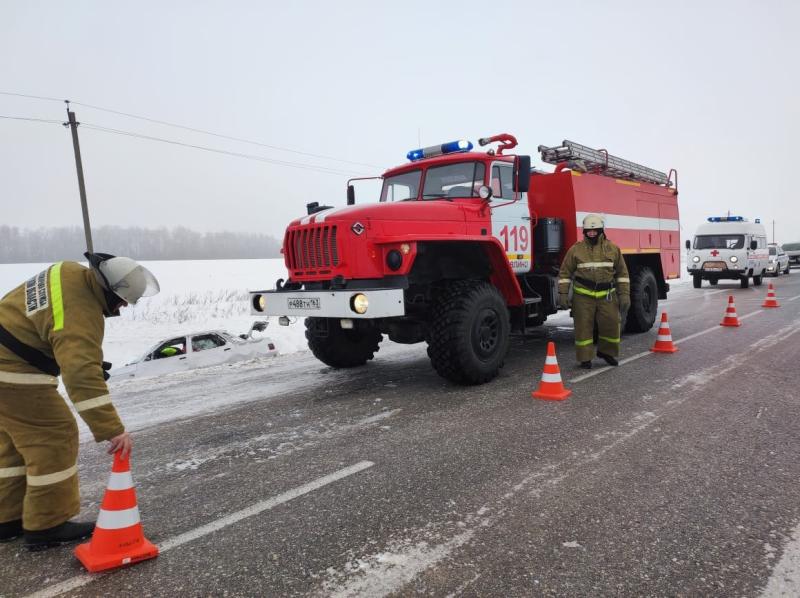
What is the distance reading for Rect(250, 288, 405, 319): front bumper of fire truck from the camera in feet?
15.5

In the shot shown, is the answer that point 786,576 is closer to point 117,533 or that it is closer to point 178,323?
point 117,533

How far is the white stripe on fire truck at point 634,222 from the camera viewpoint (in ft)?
24.5

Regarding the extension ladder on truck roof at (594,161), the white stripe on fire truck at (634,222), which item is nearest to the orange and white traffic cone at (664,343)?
the white stripe on fire truck at (634,222)

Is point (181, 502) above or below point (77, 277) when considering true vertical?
below

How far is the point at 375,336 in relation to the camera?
23.5ft

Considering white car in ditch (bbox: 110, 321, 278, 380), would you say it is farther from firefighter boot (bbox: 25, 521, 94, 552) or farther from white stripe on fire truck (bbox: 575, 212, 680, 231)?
firefighter boot (bbox: 25, 521, 94, 552)

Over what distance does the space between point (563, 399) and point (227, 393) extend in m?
3.67

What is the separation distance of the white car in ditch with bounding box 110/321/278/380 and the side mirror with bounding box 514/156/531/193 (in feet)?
17.5

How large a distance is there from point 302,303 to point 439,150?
2.85 metres

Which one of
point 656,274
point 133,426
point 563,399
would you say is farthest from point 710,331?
point 133,426

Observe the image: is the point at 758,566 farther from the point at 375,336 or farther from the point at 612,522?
the point at 375,336

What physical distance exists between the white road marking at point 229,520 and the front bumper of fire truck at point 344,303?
1538 mm

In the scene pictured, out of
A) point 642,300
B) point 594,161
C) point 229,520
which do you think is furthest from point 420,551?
point 642,300

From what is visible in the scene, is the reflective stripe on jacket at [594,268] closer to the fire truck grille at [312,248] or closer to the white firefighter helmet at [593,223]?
the white firefighter helmet at [593,223]
